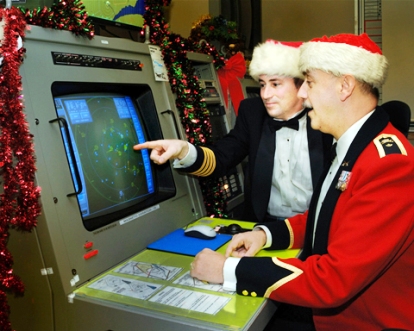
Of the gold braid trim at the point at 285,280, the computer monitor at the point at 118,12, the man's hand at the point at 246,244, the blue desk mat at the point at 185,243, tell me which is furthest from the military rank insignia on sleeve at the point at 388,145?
the computer monitor at the point at 118,12

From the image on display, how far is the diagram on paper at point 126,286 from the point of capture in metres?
1.11

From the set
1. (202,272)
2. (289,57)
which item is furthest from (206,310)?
(289,57)

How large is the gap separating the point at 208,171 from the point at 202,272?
69 centimetres

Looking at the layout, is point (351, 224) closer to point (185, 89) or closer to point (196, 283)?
point (196, 283)

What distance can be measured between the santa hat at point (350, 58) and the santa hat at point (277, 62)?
0.61 meters

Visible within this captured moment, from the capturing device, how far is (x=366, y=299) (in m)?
1.18

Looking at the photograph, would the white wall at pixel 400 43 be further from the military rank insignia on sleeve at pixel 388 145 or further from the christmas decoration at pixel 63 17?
the christmas decoration at pixel 63 17

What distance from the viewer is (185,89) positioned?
187 cm

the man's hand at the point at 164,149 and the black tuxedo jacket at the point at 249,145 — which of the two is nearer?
the man's hand at the point at 164,149

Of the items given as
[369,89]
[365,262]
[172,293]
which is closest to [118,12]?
[369,89]

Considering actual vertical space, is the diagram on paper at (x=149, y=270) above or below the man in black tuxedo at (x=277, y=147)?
below

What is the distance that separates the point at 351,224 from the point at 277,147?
0.98m

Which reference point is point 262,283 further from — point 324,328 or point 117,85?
point 117,85

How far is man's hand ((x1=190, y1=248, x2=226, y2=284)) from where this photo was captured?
1157mm
